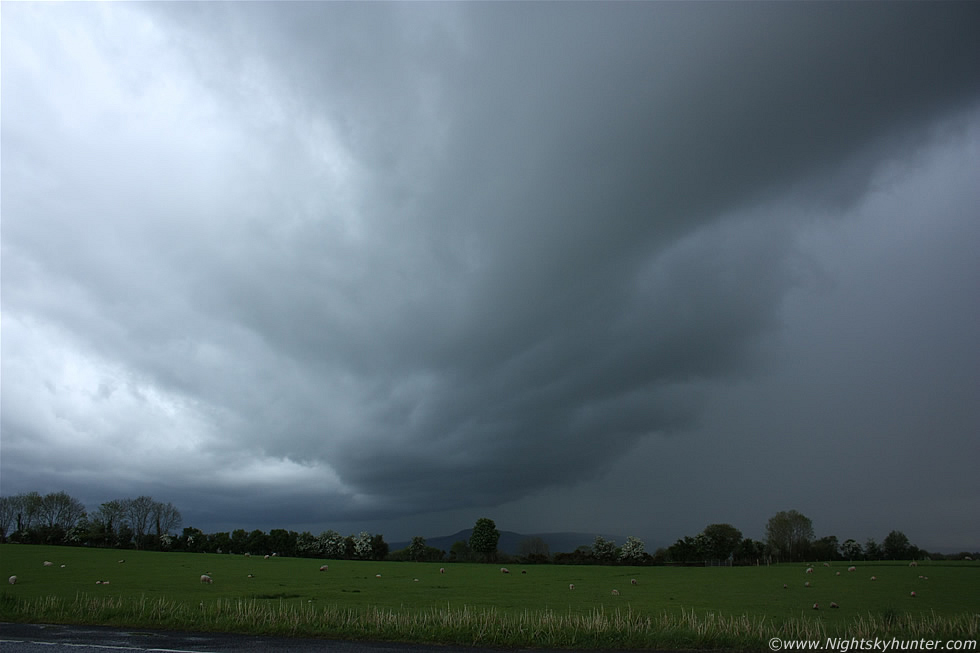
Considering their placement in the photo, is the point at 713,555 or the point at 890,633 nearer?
the point at 890,633

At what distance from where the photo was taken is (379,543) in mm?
171375

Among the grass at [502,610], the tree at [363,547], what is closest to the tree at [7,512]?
the tree at [363,547]

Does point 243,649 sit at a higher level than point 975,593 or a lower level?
higher

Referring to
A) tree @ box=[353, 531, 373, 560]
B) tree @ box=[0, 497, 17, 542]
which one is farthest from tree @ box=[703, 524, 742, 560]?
tree @ box=[0, 497, 17, 542]

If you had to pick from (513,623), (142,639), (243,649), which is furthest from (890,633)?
(142,639)

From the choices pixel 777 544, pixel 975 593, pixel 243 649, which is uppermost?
pixel 243 649

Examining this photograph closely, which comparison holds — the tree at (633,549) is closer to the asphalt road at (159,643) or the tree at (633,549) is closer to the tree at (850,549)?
the tree at (850,549)

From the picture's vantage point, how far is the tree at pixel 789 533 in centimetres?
17245

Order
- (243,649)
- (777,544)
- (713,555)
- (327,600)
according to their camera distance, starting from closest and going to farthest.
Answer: (243,649), (327,600), (713,555), (777,544)

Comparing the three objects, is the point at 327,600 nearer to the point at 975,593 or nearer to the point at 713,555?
the point at 975,593

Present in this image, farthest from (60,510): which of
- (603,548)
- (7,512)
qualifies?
(603,548)

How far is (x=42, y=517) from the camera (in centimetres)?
15862

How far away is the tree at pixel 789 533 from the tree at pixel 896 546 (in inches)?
797

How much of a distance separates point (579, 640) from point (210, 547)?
17109cm
